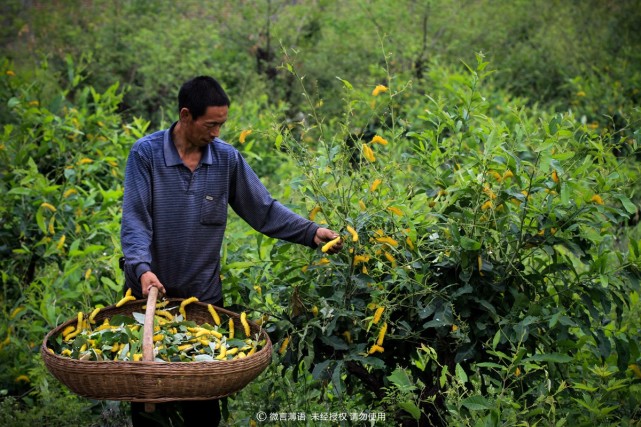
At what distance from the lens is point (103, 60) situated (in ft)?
37.4

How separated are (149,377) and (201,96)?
1.06m

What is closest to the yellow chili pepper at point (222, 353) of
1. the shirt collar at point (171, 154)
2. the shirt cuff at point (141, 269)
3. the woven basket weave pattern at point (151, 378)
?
the woven basket weave pattern at point (151, 378)

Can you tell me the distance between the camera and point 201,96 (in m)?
3.25

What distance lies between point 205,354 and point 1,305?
2.33 meters

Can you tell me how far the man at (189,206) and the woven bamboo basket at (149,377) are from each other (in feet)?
1.50

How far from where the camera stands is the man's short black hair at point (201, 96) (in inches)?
128

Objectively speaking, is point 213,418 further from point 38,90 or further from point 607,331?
point 38,90

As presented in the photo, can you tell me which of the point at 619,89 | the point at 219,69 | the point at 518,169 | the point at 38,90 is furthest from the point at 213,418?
the point at 219,69

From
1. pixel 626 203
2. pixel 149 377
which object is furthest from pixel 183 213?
pixel 626 203

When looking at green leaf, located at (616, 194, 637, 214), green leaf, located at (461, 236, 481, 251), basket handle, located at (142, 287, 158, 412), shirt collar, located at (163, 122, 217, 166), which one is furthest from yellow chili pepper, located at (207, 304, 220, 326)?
Result: green leaf, located at (616, 194, 637, 214)

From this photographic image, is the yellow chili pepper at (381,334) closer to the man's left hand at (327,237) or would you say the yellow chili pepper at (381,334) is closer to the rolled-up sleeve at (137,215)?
the man's left hand at (327,237)

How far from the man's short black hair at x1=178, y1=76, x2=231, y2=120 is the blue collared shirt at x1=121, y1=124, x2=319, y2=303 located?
0.59 feet

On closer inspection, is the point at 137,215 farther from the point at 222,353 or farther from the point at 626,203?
the point at 626,203

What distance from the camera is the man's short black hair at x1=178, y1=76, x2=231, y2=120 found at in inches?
128
